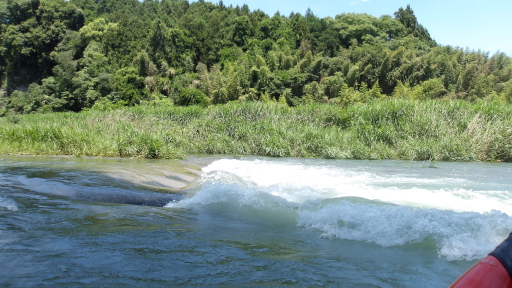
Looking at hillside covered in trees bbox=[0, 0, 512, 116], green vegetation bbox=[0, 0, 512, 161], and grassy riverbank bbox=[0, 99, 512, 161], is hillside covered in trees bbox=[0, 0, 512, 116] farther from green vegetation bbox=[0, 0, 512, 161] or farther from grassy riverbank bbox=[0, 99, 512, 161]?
grassy riverbank bbox=[0, 99, 512, 161]

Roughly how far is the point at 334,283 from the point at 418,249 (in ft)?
4.48

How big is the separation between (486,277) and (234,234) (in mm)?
3050

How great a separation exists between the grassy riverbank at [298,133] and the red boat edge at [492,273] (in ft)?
36.5

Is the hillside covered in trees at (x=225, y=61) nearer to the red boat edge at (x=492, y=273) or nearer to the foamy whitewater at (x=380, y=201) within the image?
the foamy whitewater at (x=380, y=201)

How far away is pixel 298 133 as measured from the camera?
15195mm

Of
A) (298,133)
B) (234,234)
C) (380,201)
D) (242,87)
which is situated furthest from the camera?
(242,87)

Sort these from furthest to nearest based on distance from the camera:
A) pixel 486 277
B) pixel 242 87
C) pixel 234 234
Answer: pixel 242 87, pixel 234 234, pixel 486 277

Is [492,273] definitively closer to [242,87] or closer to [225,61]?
[242,87]

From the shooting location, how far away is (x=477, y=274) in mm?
1784

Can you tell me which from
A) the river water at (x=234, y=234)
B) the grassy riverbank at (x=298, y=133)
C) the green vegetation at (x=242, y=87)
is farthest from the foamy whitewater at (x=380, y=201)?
the green vegetation at (x=242, y=87)

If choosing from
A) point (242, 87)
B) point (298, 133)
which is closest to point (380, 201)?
point (298, 133)

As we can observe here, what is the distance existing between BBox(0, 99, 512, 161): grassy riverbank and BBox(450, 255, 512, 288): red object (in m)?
11.1

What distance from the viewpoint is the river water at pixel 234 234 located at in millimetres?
3193

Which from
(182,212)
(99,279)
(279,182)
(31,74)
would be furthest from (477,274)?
(31,74)
